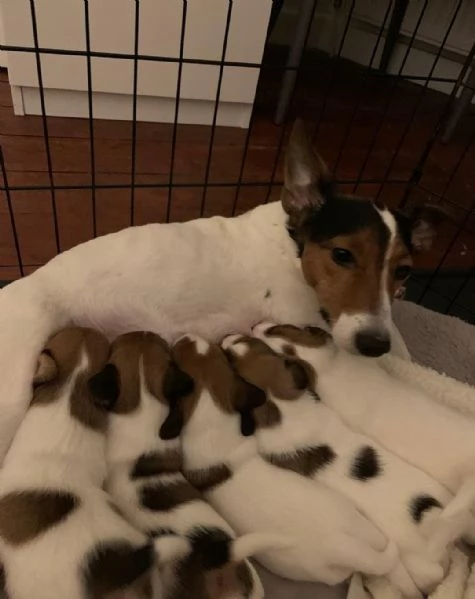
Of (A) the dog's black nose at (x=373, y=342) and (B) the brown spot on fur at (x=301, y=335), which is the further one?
(B) the brown spot on fur at (x=301, y=335)

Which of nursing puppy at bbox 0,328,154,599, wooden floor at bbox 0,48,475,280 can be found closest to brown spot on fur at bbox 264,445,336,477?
nursing puppy at bbox 0,328,154,599

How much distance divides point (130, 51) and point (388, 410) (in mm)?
2197

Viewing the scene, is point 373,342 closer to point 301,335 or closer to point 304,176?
point 301,335

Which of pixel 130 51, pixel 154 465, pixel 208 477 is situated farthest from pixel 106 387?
pixel 130 51

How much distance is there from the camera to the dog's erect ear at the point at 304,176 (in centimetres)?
147

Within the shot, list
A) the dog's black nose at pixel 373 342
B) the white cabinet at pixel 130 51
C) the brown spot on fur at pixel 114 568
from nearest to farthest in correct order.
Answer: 1. the brown spot on fur at pixel 114 568
2. the dog's black nose at pixel 373 342
3. the white cabinet at pixel 130 51

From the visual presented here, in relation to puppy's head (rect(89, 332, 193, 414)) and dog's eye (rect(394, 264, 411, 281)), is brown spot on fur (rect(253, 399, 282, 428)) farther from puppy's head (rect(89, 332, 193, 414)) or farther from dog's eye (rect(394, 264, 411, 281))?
dog's eye (rect(394, 264, 411, 281))

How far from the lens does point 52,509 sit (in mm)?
1069

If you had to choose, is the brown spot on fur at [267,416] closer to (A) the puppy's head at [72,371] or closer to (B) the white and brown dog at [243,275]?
(B) the white and brown dog at [243,275]

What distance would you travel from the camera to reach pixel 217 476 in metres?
1.28

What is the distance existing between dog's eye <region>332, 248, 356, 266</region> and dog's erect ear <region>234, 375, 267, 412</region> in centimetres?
39

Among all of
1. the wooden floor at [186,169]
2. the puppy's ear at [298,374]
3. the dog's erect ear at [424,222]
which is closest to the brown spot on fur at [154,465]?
the puppy's ear at [298,374]

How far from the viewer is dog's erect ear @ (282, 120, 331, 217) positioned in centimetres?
147

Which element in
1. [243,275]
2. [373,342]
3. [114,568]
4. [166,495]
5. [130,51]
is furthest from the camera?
[130,51]
